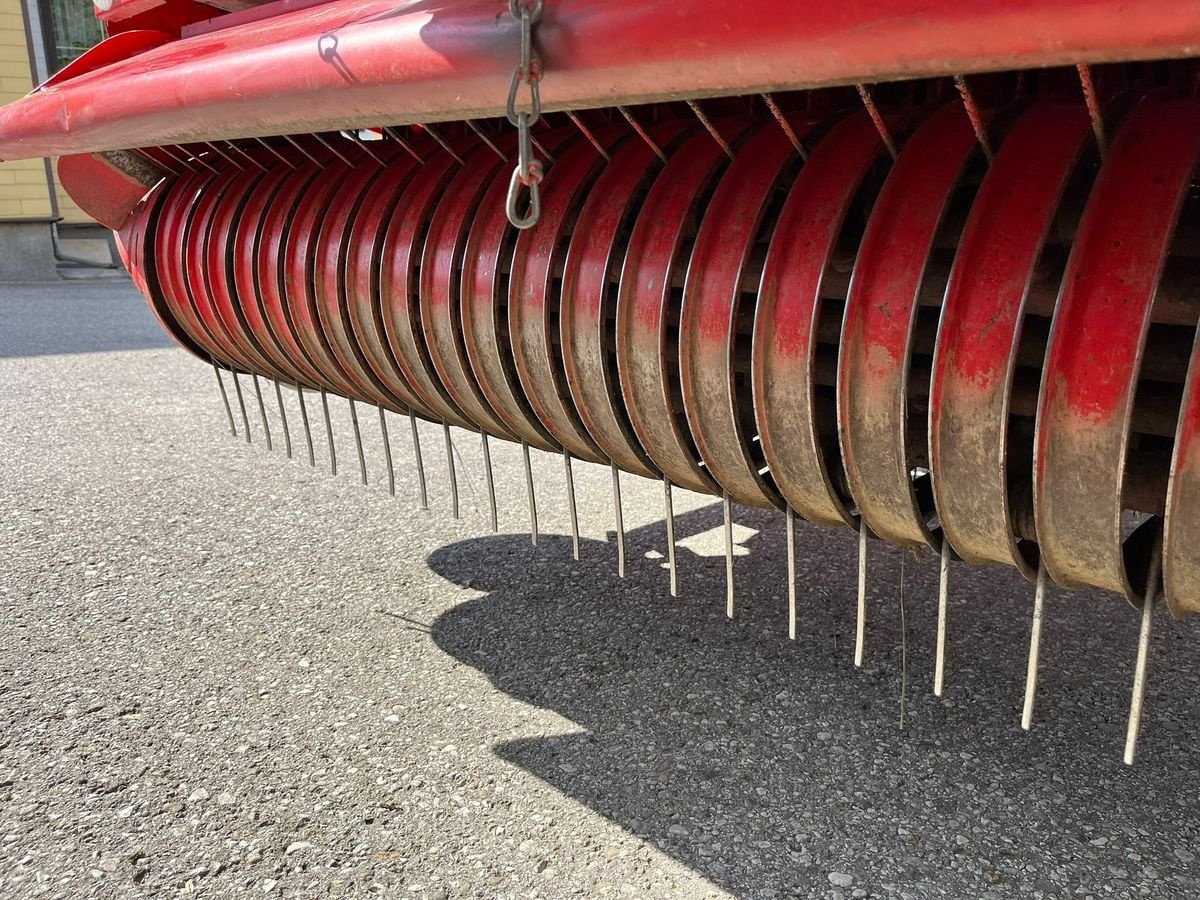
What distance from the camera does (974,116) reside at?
0.99 meters

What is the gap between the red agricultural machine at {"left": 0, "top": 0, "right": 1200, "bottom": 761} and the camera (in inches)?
35.9

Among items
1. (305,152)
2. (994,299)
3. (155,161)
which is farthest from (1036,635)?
(155,161)

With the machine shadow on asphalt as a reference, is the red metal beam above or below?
above

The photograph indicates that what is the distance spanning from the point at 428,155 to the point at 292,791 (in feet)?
3.64

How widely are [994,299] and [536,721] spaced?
1.11 meters

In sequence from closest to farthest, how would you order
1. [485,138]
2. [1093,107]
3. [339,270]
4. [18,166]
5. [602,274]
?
[1093,107], [602,274], [485,138], [339,270], [18,166]

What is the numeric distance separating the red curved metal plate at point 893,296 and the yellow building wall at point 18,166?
9.61 meters

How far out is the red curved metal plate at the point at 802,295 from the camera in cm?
116

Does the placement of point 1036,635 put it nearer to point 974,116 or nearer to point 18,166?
point 974,116

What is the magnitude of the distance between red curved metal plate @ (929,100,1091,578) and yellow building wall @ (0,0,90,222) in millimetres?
9727

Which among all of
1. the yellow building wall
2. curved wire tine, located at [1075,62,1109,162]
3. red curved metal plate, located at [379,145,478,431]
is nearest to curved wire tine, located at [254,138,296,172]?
red curved metal plate, located at [379,145,478,431]

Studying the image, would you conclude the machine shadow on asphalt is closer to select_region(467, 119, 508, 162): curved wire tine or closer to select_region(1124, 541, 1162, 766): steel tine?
select_region(1124, 541, 1162, 766): steel tine

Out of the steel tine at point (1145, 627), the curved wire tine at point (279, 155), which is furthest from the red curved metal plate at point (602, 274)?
the curved wire tine at point (279, 155)

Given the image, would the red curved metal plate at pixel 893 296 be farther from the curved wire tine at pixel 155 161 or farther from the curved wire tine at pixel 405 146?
the curved wire tine at pixel 155 161
